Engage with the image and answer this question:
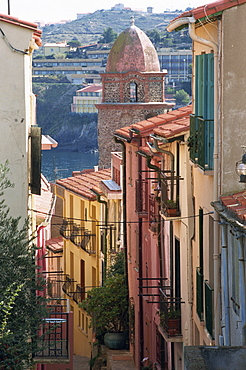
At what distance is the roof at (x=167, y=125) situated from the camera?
16.1 metres

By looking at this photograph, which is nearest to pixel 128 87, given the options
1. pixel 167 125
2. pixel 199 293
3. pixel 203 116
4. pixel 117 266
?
pixel 117 266

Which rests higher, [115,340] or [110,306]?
[110,306]

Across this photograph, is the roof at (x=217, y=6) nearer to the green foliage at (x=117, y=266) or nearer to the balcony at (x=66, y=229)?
the green foliage at (x=117, y=266)

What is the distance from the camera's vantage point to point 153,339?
Result: 2064 centimetres

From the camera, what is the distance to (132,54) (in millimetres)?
Result: 56375

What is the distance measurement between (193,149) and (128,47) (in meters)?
43.5

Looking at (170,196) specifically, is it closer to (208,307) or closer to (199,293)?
(199,293)

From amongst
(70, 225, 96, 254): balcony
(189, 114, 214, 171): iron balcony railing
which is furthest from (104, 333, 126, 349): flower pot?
(189, 114, 214, 171): iron balcony railing

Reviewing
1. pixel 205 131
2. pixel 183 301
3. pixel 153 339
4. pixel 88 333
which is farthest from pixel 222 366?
pixel 88 333

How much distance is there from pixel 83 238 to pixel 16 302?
1926 cm

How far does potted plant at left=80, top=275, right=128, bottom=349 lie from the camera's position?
23969mm

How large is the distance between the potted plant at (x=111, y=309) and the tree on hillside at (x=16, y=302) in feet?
35.3

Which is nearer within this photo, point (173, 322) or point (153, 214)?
point (173, 322)

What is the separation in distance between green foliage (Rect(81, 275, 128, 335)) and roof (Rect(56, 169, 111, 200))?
6198 mm
